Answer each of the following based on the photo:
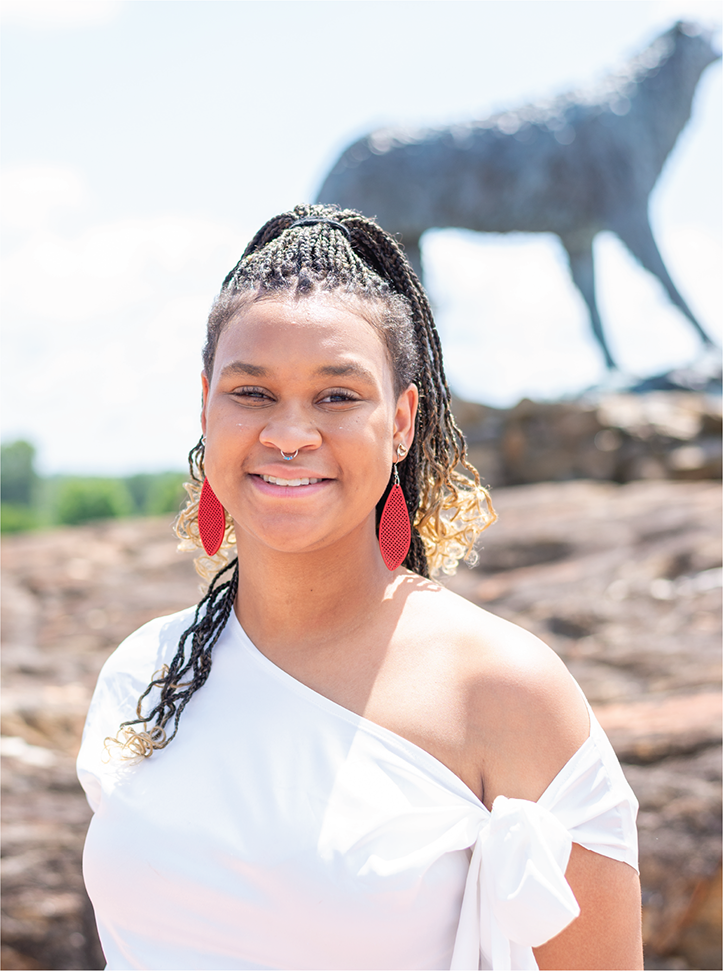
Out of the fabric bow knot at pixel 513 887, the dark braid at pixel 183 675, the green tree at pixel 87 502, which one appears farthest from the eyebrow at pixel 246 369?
the green tree at pixel 87 502

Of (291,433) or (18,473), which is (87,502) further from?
(291,433)

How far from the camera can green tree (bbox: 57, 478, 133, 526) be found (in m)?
17.5

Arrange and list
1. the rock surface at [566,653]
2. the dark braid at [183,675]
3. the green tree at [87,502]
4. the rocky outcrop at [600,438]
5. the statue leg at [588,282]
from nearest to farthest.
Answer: the dark braid at [183,675] < the rock surface at [566,653] < the rocky outcrop at [600,438] < the statue leg at [588,282] < the green tree at [87,502]

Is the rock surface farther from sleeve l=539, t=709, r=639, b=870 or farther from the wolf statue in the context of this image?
the wolf statue

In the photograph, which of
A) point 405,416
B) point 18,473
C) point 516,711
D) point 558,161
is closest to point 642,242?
point 558,161

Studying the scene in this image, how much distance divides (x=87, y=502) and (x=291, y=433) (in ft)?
56.5

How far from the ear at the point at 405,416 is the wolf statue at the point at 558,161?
596cm

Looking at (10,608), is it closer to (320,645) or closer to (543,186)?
(320,645)

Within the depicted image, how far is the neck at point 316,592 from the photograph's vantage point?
1350 millimetres

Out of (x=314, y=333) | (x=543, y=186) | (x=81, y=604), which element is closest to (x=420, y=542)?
(x=314, y=333)

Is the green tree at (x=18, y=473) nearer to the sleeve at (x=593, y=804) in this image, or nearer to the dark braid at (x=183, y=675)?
the dark braid at (x=183, y=675)

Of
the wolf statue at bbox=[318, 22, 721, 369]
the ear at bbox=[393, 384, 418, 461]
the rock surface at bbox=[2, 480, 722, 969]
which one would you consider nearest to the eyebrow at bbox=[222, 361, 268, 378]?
the ear at bbox=[393, 384, 418, 461]

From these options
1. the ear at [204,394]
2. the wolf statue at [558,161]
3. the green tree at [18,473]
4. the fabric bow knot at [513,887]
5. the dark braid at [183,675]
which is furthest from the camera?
the green tree at [18,473]

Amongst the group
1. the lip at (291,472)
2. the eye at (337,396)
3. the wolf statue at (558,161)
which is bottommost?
the lip at (291,472)
